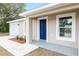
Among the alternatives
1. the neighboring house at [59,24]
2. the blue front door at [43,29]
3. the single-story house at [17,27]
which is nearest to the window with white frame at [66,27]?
the neighboring house at [59,24]

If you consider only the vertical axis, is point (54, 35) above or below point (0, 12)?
below

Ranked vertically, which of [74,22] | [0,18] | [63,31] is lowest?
[63,31]

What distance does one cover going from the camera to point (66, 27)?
945 centimetres

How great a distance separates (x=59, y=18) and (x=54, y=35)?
4.90 ft

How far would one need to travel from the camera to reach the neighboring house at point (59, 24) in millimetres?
8336

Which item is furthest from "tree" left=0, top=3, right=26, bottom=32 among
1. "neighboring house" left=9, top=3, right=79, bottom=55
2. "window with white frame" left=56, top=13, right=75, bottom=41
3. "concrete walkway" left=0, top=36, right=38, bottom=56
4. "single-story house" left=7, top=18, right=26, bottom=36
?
"window with white frame" left=56, top=13, right=75, bottom=41

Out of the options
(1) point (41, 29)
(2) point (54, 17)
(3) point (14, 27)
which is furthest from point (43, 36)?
(3) point (14, 27)

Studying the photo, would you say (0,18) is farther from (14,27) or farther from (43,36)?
(43,36)

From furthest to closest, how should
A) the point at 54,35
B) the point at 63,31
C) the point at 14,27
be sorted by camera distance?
the point at 14,27
the point at 54,35
the point at 63,31

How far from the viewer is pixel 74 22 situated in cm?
861

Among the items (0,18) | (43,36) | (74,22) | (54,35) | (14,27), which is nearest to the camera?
(74,22)

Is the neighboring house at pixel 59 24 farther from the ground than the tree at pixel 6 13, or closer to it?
closer to it

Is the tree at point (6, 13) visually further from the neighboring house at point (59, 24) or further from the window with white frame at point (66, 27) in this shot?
the window with white frame at point (66, 27)

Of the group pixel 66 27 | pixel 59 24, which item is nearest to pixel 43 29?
pixel 59 24
